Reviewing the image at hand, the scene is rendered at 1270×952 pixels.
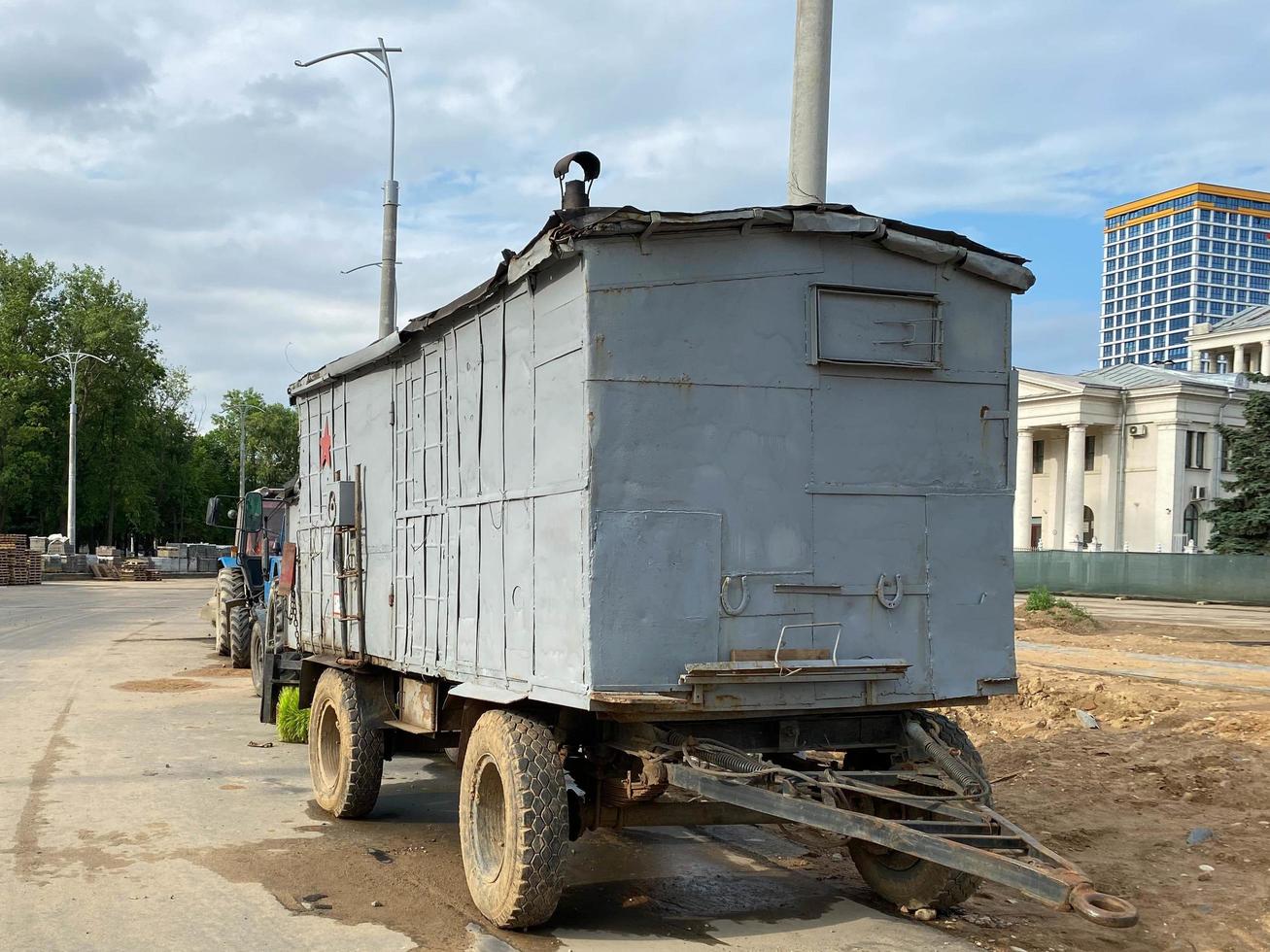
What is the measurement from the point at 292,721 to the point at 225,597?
915 centimetres

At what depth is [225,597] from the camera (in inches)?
813

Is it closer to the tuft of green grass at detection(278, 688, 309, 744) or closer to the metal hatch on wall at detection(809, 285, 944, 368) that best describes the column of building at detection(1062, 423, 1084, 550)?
the tuft of green grass at detection(278, 688, 309, 744)

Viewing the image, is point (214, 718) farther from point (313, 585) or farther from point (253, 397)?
point (253, 397)

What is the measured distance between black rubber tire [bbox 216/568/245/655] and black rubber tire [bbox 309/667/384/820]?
1166 centimetres

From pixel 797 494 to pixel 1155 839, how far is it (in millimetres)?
4330

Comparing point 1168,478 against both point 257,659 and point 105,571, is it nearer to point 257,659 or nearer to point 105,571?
point 105,571

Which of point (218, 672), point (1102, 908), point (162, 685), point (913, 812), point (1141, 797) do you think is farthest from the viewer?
point (218, 672)

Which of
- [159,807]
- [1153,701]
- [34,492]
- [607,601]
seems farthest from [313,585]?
[34,492]

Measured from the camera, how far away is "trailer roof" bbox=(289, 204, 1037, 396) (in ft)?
18.9

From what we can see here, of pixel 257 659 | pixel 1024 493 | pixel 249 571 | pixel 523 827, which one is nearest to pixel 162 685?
pixel 257 659

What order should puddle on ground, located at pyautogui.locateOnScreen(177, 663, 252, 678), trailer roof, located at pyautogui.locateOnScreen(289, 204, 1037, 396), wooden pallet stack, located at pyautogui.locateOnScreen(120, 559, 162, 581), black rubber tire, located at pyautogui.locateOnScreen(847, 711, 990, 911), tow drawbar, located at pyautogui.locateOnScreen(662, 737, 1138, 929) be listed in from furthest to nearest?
1. wooden pallet stack, located at pyautogui.locateOnScreen(120, 559, 162, 581)
2. puddle on ground, located at pyautogui.locateOnScreen(177, 663, 252, 678)
3. black rubber tire, located at pyautogui.locateOnScreen(847, 711, 990, 911)
4. trailer roof, located at pyautogui.locateOnScreen(289, 204, 1037, 396)
5. tow drawbar, located at pyautogui.locateOnScreen(662, 737, 1138, 929)

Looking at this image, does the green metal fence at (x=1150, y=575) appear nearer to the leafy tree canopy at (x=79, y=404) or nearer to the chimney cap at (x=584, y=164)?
the chimney cap at (x=584, y=164)

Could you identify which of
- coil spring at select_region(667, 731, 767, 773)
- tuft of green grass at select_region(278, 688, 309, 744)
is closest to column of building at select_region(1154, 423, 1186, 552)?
tuft of green grass at select_region(278, 688, 309, 744)

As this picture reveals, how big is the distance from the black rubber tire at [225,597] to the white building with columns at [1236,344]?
77.9m
